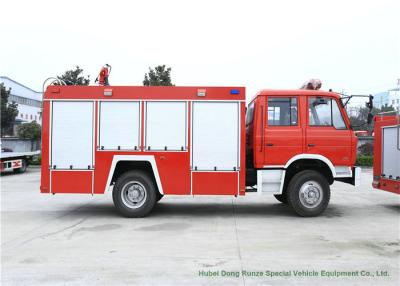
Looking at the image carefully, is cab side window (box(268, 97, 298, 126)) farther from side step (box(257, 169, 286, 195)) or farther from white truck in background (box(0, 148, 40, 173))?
white truck in background (box(0, 148, 40, 173))

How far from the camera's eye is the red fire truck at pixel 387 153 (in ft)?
32.2

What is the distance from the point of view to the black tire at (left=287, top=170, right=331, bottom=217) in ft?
28.5

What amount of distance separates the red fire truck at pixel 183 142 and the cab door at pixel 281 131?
22mm

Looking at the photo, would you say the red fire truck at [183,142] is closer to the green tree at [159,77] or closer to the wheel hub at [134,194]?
the wheel hub at [134,194]

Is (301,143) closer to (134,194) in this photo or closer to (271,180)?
(271,180)

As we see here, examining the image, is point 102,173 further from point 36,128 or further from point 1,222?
point 36,128

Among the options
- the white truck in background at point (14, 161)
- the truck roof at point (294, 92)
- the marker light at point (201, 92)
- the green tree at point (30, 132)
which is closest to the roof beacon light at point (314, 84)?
the truck roof at point (294, 92)

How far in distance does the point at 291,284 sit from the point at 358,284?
2.71ft

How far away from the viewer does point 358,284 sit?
4.87m

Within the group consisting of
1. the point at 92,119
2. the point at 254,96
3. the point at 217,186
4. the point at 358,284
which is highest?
the point at 254,96

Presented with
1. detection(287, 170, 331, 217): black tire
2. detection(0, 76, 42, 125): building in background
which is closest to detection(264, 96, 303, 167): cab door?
detection(287, 170, 331, 217): black tire

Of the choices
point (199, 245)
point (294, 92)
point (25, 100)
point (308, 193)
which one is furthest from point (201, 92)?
point (25, 100)

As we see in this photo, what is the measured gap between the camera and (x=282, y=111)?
8.78 metres

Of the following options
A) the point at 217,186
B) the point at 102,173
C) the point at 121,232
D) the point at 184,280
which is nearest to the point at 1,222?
the point at 102,173
